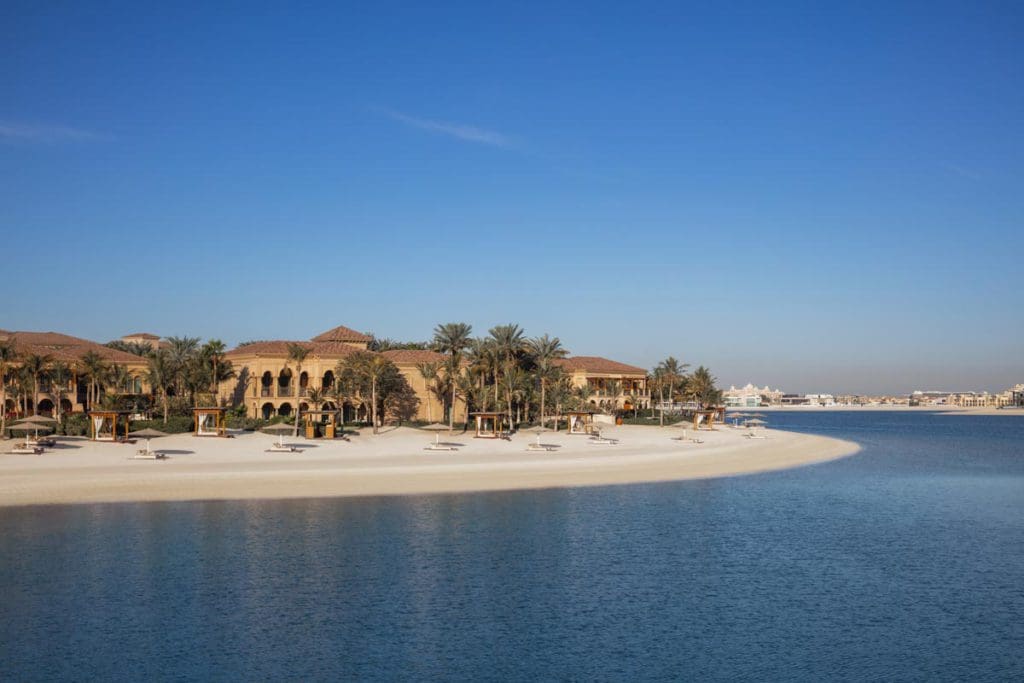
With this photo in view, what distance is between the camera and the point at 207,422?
65188 millimetres

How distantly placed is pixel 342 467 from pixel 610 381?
6617 centimetres

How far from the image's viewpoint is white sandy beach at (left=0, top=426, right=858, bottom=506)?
42.8 meters

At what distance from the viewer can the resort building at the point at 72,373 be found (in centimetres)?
7356

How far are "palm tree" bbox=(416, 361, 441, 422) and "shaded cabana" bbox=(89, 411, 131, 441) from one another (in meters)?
26.4

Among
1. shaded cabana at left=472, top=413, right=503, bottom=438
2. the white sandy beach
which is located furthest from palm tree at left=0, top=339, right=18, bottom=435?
shaded cabana at left=472, top=413, right=503, bottom=438

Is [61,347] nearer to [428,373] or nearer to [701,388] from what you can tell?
[428,373]

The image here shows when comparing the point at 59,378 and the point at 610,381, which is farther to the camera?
the point at 610,381

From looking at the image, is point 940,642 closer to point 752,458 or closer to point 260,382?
point 752,458

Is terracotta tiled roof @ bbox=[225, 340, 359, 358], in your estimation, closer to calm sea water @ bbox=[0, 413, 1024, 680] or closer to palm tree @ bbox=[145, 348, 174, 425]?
palm tree @ bbox=[145, 348, 174, 425]

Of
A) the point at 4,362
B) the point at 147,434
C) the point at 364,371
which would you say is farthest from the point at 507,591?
the point at 4,362

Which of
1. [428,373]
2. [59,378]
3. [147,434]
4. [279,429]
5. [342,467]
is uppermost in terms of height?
[428,373]

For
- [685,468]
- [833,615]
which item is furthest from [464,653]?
[685,468]

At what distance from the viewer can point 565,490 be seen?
46375 mm

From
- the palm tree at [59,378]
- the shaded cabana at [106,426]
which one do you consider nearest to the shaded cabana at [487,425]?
the shaded cabana at [106,426]
